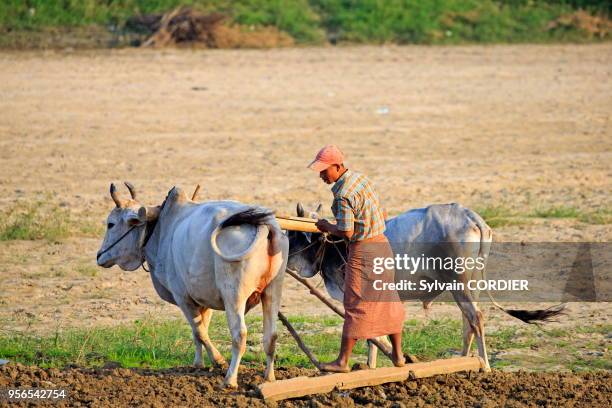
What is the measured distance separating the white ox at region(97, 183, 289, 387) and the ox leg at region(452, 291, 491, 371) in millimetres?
1672

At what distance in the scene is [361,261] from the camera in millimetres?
8859

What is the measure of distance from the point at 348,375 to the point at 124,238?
247 cm

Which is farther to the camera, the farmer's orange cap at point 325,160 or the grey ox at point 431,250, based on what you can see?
the grey ox at point 431,250

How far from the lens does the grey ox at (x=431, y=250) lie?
32.1 feet

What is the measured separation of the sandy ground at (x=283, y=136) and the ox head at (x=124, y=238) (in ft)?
4.86

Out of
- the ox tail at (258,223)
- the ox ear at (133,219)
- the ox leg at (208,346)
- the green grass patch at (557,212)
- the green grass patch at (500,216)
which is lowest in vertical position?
the green grass patch at (557,212)

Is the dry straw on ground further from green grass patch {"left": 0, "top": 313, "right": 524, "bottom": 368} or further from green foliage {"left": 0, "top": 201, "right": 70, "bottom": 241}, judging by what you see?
green grass patch {"left": 0, "top": 313, "right": 524, "bottom": 368}

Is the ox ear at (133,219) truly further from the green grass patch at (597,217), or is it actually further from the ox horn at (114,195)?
the green grass patch at (597,217)

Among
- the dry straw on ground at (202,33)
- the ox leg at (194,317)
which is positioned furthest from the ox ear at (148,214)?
the dry straw on ground at (202,33)

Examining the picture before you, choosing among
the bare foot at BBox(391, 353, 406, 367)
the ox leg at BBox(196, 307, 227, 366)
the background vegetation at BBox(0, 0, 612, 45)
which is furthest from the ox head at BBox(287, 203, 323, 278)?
the background vegetation at BBox(0, 0, 612, 45)

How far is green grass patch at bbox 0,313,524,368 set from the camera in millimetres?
10211

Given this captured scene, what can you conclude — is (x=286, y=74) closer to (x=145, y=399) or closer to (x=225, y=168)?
(x=225, y=168)

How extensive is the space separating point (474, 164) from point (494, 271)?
5547 millimetres

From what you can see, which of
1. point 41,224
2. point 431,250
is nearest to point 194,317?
point 431,250
